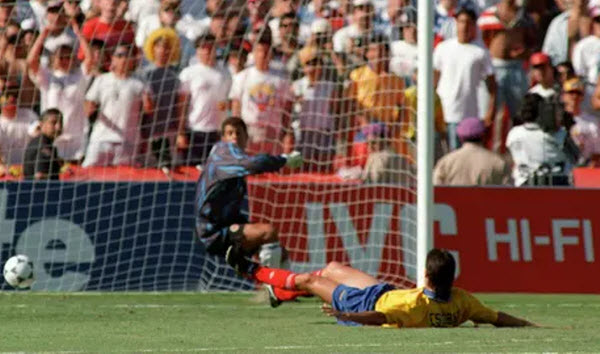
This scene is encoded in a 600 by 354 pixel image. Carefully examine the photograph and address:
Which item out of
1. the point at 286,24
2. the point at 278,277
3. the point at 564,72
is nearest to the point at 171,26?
the point at 286,24

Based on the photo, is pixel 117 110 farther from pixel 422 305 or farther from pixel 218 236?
pixel 422 305

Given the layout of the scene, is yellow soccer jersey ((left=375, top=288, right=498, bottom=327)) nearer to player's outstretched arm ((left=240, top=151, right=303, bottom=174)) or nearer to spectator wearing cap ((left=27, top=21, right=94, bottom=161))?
player's outstretched arm ((left=240, top=151, right=303, bottom=174))

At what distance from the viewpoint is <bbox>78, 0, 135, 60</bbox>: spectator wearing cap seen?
15.7m

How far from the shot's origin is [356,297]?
9.40 meters

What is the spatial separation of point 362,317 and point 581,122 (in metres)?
8.11

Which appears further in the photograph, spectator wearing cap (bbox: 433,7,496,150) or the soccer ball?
spectator wearing cap (bbox: 433,7,496,150)

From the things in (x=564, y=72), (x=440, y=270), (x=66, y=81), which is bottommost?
(x=440, y=270)

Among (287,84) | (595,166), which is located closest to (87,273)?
(287,84)

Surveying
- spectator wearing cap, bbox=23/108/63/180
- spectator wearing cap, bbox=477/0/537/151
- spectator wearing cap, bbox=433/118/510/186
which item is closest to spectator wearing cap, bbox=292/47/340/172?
spectator wearing cap, bbox=433/118/510/186

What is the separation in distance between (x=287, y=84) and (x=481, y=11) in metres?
2.83

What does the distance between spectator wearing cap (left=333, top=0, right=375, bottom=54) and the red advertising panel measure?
5.36 feet

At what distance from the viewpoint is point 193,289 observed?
14.5 meters

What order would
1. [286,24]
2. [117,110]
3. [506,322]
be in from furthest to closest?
1. [286,24]
2. [117,110]
3. [506,322]

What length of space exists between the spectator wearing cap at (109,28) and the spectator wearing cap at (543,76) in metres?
4.52
